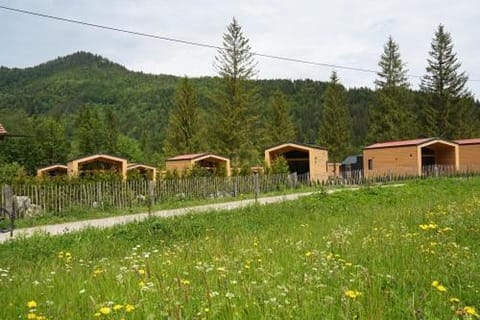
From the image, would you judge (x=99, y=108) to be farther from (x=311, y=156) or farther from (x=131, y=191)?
(x=131, y=191)

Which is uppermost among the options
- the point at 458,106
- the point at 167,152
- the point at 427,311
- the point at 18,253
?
the point at 458,106

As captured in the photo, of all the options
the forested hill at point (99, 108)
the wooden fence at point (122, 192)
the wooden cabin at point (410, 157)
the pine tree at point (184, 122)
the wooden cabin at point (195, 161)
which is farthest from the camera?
the forested hill at point (99, 108)

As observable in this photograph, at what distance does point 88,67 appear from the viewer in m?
123

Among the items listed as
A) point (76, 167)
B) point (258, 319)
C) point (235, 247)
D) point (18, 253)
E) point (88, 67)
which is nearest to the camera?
point (258, 319)

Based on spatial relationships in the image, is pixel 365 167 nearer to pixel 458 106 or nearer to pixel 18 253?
pixel 458 106

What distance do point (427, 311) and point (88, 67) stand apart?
13106cm

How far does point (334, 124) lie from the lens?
56.0m

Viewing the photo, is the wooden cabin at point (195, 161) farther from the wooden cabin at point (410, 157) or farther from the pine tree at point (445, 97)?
the pine tree at point (445, 97)

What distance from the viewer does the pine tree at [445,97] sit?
53844 mm

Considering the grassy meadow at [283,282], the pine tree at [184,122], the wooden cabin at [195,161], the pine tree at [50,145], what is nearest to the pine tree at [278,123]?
the pine tree at [184,122]

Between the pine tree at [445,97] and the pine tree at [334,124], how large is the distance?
10.2 metres

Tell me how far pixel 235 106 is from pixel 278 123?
14367 mm

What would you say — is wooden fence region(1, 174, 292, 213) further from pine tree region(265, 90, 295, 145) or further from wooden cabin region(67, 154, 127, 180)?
pine tree region(265, 90, 295, 145)

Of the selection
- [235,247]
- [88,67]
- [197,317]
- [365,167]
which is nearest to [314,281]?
[197,317]
